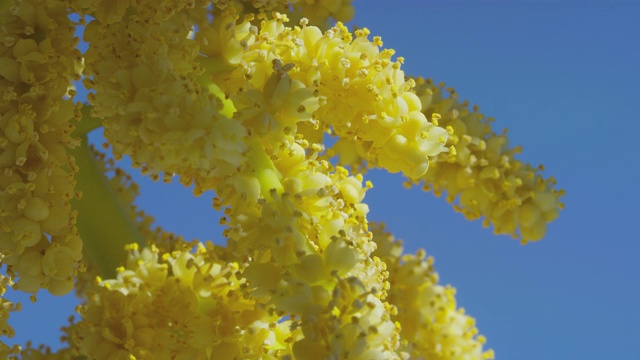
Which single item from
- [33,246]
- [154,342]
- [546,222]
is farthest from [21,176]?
[546,222]

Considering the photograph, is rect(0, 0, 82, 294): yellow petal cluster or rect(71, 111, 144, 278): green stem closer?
rect(0, 0, 82, 294): yellow petal cluster

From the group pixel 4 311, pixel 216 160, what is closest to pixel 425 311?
pixel 4 311

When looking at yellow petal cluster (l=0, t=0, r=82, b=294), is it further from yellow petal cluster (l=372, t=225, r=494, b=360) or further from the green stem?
yellow petal cluster (l=372, t=225, r=494, b=360)

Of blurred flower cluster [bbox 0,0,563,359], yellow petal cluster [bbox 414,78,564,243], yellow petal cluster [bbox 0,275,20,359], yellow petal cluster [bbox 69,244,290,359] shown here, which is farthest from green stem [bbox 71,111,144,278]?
yellow petal cluster [bbox 414,78,564,243]

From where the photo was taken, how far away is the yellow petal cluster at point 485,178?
2.27m

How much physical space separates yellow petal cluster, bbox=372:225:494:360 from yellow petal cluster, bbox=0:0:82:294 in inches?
48.1

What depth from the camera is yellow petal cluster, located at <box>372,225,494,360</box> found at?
2.71 m

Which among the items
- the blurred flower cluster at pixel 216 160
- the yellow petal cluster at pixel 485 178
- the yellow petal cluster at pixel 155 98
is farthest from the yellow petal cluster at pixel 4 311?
the yellow petal cluster at pixel 485 178

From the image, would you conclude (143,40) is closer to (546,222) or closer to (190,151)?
(190,151)

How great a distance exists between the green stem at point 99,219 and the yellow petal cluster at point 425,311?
0.84 meters

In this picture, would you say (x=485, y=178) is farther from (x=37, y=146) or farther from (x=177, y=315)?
(x=37, y=146)

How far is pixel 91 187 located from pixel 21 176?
0.53 m

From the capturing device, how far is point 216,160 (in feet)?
4.96

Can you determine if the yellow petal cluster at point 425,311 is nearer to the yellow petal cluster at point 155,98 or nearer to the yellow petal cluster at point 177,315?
the yellow petal cluster at point 177,315
